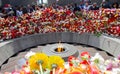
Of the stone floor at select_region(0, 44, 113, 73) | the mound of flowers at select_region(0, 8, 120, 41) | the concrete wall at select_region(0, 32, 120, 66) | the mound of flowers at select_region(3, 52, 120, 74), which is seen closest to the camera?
the mound of flowers at select_region(3, 52, 120, 74)

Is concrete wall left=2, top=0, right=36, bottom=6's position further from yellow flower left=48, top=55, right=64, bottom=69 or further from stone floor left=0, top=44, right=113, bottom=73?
yellow flower left=48, top=55, right=64, bottom=69

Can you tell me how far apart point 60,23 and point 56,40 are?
75 centimetres

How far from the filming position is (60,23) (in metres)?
10.4

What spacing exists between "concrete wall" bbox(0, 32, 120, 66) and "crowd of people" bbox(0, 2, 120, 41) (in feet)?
0.71

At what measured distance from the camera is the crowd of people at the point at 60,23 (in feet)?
31.6

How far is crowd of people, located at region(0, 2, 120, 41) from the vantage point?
9625 millimetres

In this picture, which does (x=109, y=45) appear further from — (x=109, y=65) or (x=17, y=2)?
(x=17, y=2)

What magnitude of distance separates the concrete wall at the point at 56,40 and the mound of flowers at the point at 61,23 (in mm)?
207

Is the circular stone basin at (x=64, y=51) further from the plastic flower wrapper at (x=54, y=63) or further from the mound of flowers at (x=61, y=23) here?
the plastic flower wrapper at (x=54, y=63)

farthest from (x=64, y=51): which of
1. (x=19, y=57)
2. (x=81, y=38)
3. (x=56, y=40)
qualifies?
(x=56, y=40)

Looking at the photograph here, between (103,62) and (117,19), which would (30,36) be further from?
(103,62)

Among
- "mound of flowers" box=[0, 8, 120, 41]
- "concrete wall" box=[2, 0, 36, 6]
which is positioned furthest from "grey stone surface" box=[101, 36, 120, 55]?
"concrete wall" box=[2, 0, 36, 6]

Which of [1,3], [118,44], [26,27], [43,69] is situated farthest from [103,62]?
[1,3]

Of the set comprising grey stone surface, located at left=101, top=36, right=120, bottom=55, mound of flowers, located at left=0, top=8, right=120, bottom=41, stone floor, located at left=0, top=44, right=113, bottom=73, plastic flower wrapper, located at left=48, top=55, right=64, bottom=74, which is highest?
plastic flower wrapper, located at left=48, top=55, right=64, bottom=74
